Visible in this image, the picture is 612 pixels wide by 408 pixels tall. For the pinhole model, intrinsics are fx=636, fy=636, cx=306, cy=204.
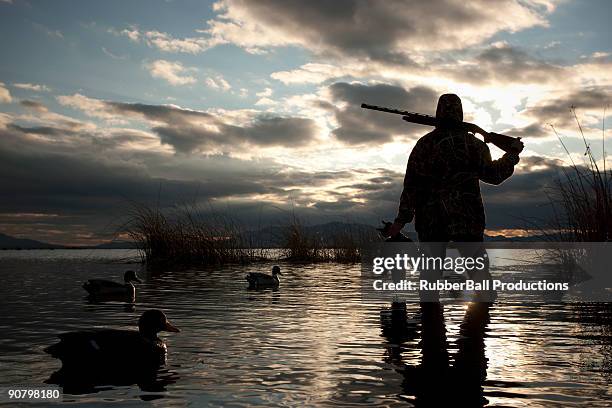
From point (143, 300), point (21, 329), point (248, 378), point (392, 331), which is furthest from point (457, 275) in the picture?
point (248, 378)

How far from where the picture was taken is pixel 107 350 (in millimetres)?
6703

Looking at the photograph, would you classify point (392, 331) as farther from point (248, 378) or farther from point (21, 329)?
point (21, 329)

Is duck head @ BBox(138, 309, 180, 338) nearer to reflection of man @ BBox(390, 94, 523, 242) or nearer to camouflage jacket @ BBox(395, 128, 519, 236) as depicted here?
reflection of man @ BBox(390, 94, 523, 242)

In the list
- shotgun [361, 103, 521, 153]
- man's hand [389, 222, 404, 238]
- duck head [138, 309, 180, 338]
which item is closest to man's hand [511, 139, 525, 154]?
shotgun [361, 103, 521, 153]

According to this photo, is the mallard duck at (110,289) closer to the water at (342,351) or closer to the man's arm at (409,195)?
the water at (342,351)

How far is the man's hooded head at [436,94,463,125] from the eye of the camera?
921cm

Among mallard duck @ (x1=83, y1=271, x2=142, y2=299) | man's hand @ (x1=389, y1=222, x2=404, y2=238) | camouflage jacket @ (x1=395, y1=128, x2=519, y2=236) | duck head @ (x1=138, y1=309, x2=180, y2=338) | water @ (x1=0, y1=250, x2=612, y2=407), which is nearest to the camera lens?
water @ (x1=0, y1=250, x2=612, y2=407)

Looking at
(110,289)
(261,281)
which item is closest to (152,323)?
(110,289)

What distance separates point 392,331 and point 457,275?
1392 centimetres

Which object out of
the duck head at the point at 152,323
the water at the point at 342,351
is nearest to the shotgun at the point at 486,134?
the water at the point at 342,351

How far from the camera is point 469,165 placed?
9047 mm

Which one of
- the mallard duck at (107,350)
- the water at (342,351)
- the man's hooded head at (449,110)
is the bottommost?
the water at (342,351)

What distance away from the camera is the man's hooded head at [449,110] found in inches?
363

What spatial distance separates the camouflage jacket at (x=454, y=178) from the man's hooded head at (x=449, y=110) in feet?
0.48
